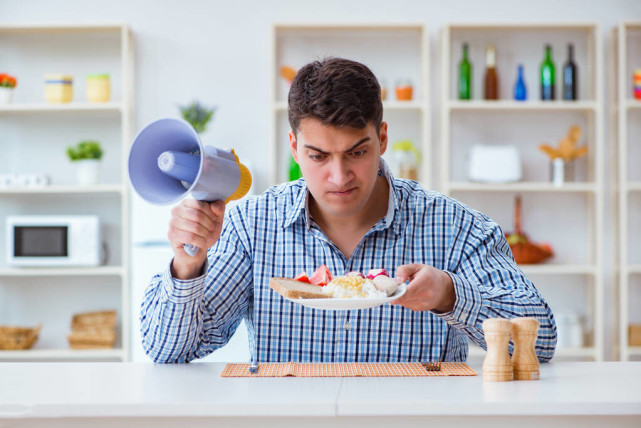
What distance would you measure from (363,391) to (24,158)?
3.42m

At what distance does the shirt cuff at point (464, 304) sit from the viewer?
1523 millimetres

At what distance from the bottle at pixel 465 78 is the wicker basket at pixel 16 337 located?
2682 millimetres

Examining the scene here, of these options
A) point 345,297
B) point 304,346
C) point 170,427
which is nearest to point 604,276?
point 304,346

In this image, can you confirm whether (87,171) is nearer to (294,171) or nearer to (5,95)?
(5,95)

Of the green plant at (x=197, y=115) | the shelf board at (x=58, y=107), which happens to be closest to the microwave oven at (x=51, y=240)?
the shelf board at (x=58, y=107)

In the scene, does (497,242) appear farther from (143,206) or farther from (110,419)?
(143,206)

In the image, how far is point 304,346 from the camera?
1766 millimetres

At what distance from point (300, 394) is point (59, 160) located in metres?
3.30

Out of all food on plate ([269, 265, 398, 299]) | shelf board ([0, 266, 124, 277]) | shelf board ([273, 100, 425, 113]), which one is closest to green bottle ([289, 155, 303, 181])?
shelf board ([273, 100, 425, 113])

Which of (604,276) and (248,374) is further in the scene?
(604,276)

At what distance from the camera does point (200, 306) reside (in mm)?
1614

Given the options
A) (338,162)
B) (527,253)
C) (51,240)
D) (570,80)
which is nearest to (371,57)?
(570,80)

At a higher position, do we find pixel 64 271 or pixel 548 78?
pixel 548 78

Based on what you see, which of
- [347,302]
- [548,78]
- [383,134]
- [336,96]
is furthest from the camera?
[548,78]
